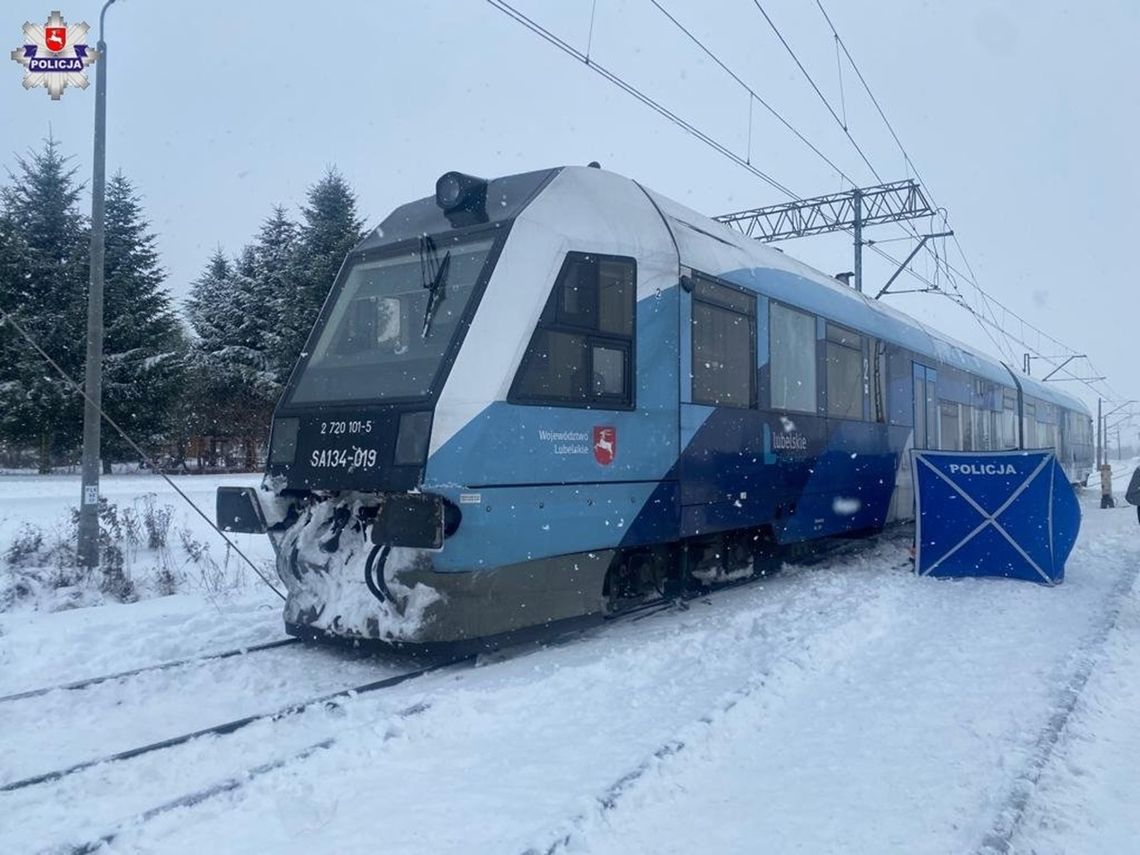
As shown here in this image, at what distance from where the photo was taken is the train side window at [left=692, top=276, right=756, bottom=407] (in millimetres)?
7434

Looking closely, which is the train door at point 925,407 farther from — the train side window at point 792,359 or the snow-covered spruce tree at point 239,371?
the snow-covered spruce tree at point 239,371

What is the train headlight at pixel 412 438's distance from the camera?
5.57 m

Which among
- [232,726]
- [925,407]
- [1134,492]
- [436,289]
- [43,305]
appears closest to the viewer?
[232,726]

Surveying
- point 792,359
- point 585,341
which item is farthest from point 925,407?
point 585,341

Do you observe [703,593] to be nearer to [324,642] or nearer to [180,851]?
[324,642]

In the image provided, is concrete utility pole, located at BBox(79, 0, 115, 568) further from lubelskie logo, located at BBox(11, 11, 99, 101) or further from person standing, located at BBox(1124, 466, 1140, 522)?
person standing, located at BBox(1124, 466, 1140, 522)

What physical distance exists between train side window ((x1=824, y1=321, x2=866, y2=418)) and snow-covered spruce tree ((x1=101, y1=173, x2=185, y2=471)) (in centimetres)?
2174

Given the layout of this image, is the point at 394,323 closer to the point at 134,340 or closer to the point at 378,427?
the point at 378,427

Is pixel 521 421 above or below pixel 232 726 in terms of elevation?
above

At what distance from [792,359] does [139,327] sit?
2340 centimetres

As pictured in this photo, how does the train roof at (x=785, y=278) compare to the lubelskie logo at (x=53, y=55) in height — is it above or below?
below

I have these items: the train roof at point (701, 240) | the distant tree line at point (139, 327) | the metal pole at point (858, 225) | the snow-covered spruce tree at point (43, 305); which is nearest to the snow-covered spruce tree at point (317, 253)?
the distant tree line at point (139, 327)

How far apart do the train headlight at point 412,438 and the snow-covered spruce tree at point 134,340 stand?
914 inches

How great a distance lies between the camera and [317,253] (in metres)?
31.9
